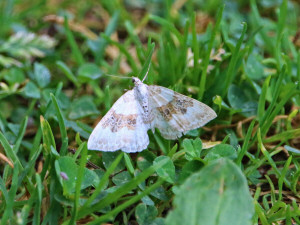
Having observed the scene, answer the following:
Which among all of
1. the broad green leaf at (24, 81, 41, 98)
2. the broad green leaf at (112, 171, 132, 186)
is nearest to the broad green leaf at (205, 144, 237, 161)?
the broad green leaf at (112, 171, 132, 186)

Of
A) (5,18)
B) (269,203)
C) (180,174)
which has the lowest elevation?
(269,203)

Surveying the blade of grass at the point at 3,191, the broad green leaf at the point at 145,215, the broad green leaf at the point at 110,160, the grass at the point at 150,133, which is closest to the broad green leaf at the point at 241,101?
the grass at the point at 150,133

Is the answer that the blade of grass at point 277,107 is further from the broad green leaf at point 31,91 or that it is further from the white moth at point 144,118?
the broad green leaf at point 31,91

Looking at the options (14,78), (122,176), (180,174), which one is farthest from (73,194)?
(14,78)

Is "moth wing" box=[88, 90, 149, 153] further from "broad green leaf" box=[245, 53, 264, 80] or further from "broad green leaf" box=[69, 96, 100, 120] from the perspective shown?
"broad green leaf" box=[245, 53, 264, 80]

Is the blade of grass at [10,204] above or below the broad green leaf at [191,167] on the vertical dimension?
below

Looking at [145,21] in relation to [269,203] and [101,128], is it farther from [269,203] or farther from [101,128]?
[269,203]
